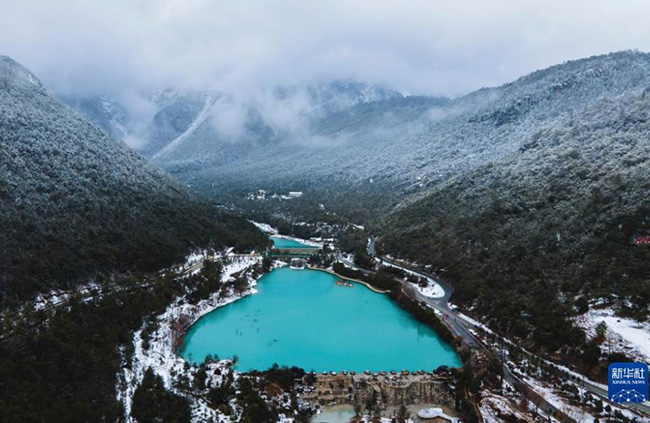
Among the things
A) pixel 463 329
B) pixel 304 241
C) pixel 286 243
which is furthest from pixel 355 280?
pixel 304 241

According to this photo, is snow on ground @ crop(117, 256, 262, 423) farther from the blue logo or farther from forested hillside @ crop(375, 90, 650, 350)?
forested hillside @ crop(375, 90, 650, 350)

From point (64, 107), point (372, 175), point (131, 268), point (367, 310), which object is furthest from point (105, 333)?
point (372, 175)

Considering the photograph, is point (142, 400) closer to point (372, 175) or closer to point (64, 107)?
point (64, 107)

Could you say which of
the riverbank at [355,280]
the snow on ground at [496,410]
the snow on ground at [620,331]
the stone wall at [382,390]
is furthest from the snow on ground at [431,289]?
the snow on ground at [496,410]

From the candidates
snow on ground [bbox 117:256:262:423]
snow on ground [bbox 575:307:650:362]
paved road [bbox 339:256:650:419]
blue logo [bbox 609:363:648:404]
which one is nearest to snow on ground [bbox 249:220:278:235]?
paved road [bbox 339:256:650:419]

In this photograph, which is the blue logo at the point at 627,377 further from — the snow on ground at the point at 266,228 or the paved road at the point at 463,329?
the snow on ground at the point at 266,228

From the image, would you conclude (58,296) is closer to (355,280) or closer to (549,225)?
(355,280)
